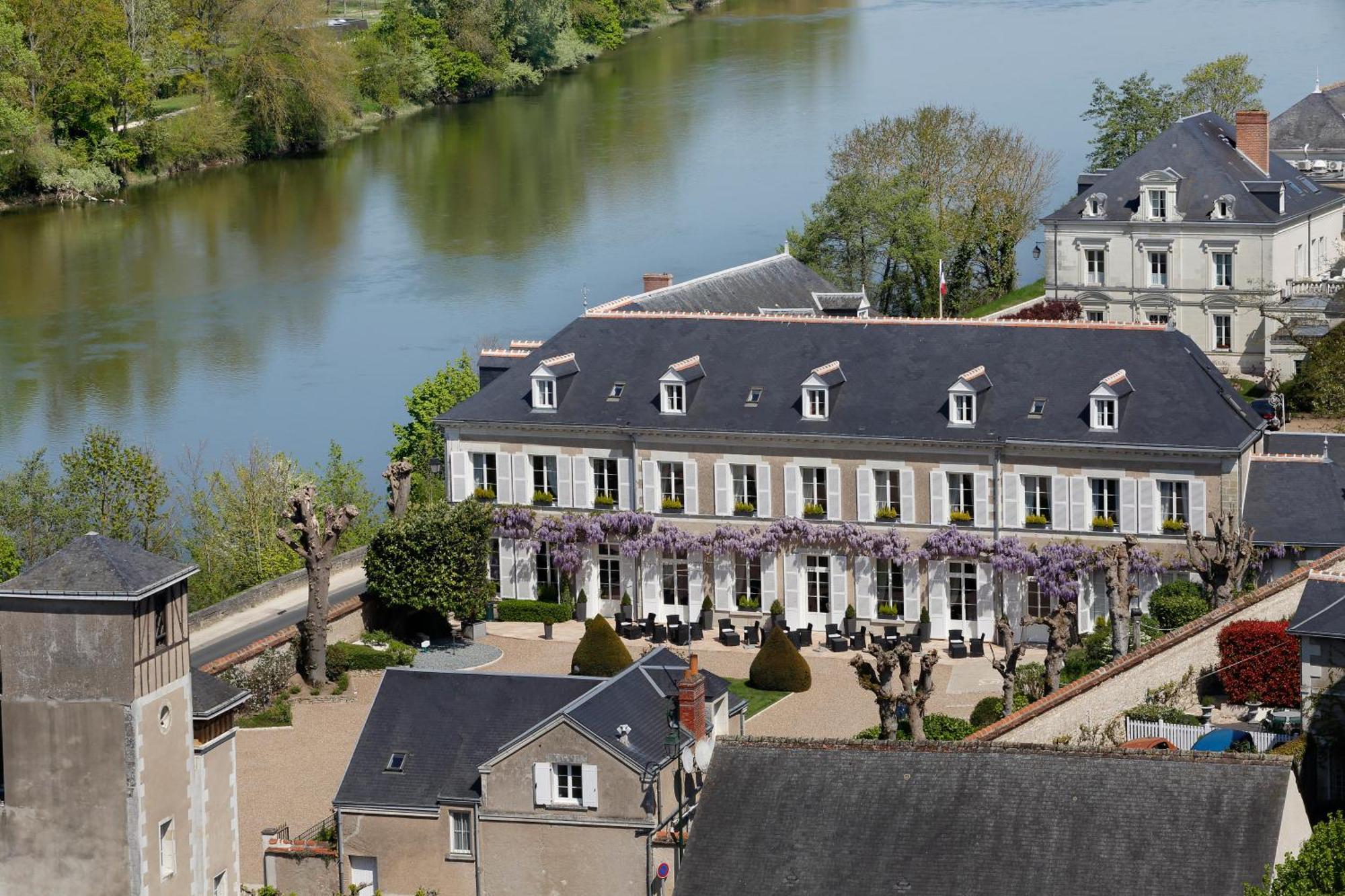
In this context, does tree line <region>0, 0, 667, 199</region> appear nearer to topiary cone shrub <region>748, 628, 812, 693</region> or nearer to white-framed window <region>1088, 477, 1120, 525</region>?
topiary cone shrub <region>748, 628, 812, 693</region>

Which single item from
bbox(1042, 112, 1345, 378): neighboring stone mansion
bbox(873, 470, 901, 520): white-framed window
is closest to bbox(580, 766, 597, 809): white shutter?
bbox(873, 470, 901, 520): white-framed window

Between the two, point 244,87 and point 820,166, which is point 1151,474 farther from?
point 244,87

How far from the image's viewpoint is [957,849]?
2414 cm

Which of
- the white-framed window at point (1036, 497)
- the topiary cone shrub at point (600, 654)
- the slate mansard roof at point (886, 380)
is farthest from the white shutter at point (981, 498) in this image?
the topiary cone shrub at point (600, 654)

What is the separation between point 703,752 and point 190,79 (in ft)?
232

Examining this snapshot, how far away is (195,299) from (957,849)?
51.9 metres

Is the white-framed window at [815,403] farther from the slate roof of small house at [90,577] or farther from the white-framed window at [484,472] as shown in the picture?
the slate roof of small house at [90,577]

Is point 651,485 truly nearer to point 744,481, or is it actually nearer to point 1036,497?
point 744,481

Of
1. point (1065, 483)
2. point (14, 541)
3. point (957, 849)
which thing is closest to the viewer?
point (957, 849)

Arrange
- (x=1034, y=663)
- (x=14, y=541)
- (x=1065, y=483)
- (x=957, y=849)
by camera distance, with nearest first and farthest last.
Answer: (x=957, y=849)
(x=1034, y=663)
(x=1065, y=483)
(x=14, y=541)

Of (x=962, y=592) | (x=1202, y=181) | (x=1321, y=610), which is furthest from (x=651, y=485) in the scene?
(x=1202, y=181)

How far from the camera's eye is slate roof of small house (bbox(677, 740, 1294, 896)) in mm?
23594

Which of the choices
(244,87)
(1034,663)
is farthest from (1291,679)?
(244,87)

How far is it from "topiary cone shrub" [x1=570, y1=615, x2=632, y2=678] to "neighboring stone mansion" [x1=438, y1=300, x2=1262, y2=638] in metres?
3.10
